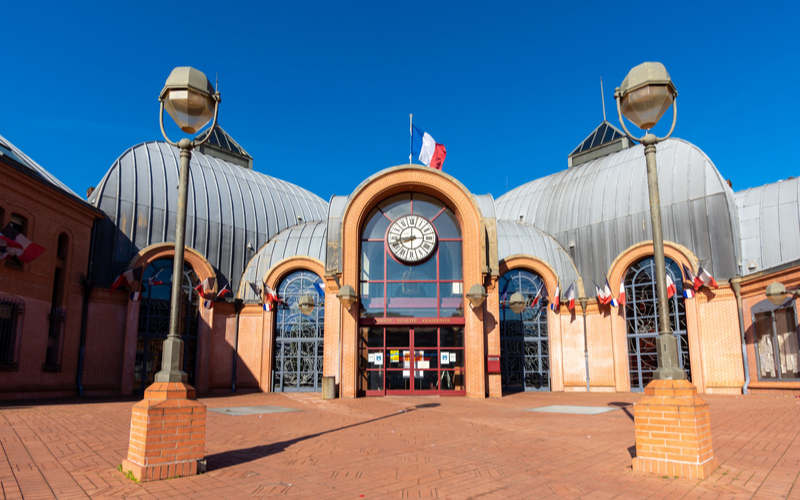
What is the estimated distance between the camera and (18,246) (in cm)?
1759

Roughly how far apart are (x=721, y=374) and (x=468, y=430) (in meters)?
14.6

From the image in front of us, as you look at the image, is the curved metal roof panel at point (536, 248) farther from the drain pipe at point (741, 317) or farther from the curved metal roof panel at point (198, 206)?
the curved metal roof panel at point (198, 206)

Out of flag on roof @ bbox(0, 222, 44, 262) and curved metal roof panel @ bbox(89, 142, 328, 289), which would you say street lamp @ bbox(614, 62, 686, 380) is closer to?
flag on roof @ bbox(0, 222, 44, 262)

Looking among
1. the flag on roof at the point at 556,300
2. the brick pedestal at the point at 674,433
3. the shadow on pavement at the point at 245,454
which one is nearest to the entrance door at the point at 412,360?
the flag on roof at the point at 556,300

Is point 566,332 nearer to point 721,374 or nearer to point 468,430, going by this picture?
point 721,374

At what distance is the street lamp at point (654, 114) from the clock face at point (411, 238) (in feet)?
45.1

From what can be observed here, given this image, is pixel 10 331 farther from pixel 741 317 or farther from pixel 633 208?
pixel 741 317

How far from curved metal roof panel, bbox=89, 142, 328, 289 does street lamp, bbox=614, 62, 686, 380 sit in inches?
828

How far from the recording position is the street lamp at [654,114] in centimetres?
798

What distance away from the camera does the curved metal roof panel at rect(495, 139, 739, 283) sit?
22578 mm

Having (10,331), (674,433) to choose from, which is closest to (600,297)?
(674,433)

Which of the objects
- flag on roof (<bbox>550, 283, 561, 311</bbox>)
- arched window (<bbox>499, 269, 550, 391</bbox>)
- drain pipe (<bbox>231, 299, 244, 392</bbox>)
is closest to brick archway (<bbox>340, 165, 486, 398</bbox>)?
arched window (<bbox>499, 269, 550, 391</bbox>)

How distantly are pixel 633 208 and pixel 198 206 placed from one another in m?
20.9

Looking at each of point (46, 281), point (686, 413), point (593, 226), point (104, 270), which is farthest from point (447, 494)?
point (593, 226)
